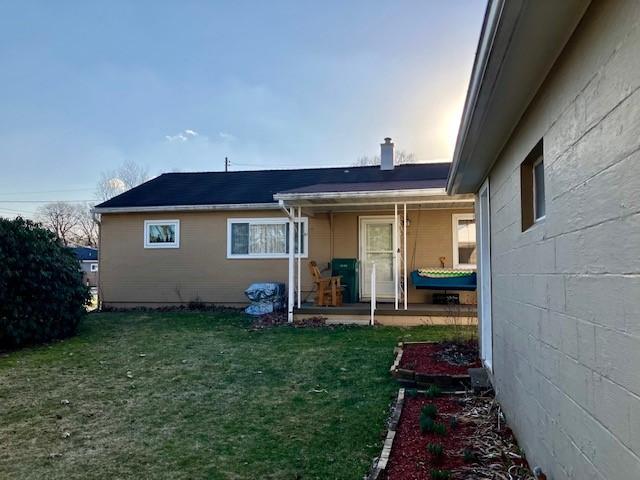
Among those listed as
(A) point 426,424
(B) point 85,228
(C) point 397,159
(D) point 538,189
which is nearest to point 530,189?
(D) point 538,189

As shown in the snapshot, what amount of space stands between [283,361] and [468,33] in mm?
5613

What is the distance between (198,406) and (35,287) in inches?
194

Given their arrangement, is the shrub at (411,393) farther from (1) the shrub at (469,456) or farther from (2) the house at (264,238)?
(2) the house at (264,238)

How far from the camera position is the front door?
461 inches

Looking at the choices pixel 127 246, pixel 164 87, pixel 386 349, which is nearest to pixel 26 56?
pixel 164 87

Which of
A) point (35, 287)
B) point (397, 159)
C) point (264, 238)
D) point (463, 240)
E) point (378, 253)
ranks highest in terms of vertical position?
point (397, 159)

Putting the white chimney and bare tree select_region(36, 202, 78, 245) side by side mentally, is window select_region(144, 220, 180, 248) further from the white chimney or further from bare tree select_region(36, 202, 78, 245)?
bare tree select_region(36, 202, 78, 245)

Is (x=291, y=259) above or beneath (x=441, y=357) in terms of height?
above

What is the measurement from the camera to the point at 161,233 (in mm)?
13031

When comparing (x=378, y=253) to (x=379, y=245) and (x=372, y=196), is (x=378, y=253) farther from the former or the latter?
(x=372, y=196)

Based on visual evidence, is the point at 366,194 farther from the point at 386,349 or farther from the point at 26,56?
the point at 26,56

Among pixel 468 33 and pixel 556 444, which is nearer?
pixel 556 444

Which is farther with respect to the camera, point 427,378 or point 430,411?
point 427,378

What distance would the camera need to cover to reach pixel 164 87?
13.4 m
